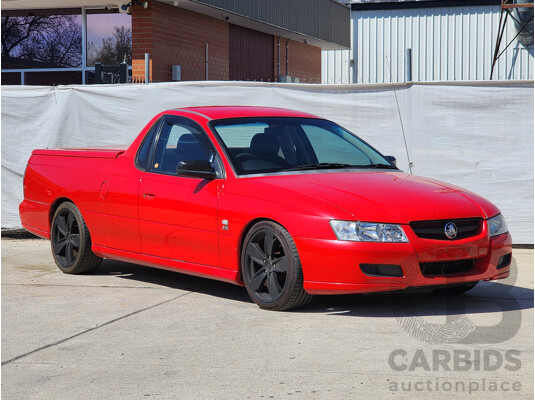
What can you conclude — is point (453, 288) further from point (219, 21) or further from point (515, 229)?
point (219, 21)

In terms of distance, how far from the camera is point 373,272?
6496 millimetres

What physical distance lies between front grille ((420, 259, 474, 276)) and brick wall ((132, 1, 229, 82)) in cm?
1138

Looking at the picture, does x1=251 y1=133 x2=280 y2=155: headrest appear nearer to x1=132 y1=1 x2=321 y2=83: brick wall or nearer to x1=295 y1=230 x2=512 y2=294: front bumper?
x1=295 y1=230 x2=512 y2=294: front bumper

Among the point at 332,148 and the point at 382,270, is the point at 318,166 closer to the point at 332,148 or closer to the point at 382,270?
the point at 332,148

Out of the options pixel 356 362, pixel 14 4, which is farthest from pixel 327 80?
pixel 356 362

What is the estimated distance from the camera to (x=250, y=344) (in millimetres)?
5906

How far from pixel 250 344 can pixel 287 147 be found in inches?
92.6

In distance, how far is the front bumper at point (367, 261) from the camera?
254 inches

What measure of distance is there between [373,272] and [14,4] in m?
13.7

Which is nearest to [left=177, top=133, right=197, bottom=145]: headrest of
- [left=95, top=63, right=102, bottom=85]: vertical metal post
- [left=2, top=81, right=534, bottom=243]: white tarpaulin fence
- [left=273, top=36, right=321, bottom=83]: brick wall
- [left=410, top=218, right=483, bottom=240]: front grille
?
[left=410, top=218, right=483, bottom=240]: front grille

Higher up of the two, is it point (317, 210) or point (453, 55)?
point (453, 55)

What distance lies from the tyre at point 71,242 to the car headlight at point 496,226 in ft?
12.4

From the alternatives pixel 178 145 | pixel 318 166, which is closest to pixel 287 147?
pixel 318 166

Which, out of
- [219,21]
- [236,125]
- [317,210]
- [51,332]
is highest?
[219,21]
